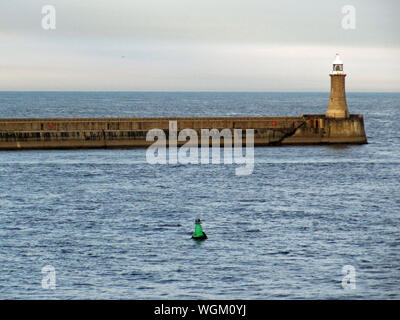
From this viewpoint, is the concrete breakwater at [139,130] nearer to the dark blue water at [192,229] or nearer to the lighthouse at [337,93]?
the lighthouse at [337,93]

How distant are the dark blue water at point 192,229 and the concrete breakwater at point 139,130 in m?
11.2

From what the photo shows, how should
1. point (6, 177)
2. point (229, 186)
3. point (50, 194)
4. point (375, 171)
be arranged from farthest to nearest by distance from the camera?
point (375, 171) < point (6, 177) < point (229, 186) < point (50, 194)

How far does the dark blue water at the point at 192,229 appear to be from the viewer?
89.3ft

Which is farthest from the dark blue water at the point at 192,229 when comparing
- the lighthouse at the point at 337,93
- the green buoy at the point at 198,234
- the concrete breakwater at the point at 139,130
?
the lighthouse at the point at 337,93

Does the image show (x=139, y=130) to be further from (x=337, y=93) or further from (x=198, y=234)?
(x=198, y=234)

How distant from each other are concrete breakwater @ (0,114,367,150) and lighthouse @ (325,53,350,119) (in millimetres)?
A: 631

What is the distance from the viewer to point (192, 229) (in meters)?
36.8

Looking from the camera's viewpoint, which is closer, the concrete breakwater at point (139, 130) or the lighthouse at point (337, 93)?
the concrete breakwater at point (139, 130)

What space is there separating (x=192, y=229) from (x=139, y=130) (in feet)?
136

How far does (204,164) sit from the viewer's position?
67062 mm

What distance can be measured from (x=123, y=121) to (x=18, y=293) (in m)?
51.9

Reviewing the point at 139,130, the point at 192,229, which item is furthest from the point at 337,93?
the point at 192,229

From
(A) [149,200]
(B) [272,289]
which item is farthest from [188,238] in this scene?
(A) [149,200]

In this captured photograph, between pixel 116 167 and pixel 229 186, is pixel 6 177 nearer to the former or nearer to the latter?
pixel 116 167
